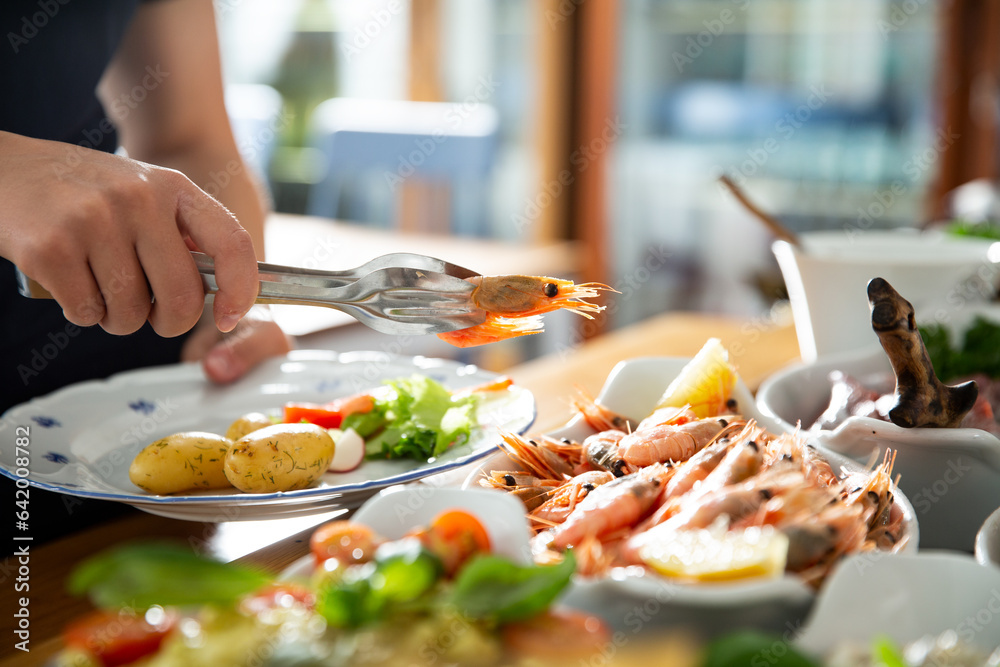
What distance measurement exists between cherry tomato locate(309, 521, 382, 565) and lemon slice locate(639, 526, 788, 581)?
17cm

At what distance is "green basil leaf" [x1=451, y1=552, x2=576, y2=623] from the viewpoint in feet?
1.40

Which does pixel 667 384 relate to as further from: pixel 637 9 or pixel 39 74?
pixel 637 9

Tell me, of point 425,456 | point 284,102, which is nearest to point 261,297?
point 425,456

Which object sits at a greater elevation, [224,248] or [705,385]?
[224,248]

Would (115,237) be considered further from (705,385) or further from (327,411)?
(705,385)

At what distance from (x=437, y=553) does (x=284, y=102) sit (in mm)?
5060

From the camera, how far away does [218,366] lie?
112cm

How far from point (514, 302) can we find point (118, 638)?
1.67 feet

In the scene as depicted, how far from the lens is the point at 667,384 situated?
97cm
